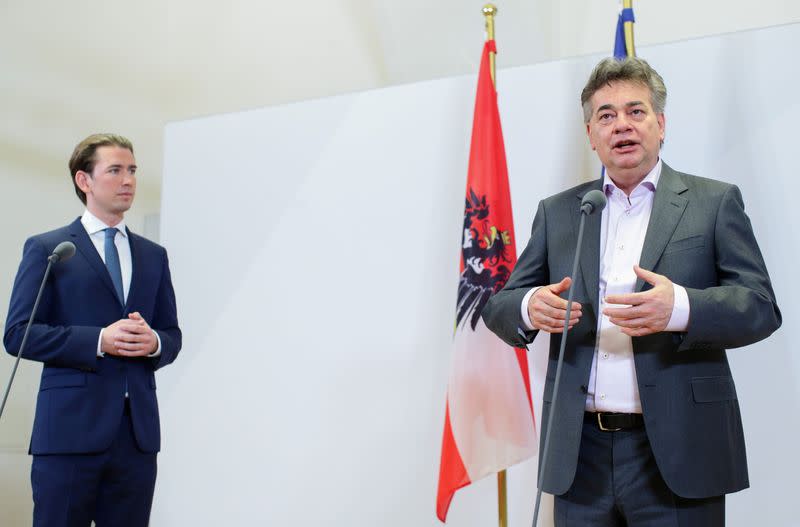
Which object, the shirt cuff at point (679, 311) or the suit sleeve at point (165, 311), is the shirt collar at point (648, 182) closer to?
the shirt cuff at point (679, 311)

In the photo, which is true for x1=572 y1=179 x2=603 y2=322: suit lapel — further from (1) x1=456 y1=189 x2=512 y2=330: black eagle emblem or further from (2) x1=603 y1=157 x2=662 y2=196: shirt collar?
(1) x1=456 y1=189 x2=512 y2=330: black eagle emblem

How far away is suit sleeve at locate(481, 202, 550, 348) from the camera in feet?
6.16

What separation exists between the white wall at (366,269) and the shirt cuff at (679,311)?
136cm

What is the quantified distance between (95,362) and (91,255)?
0.36 metres

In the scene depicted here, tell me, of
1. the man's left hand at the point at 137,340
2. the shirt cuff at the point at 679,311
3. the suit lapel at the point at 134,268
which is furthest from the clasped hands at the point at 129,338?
the shirt cuff at the point at 679,311

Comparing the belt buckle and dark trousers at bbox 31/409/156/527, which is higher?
the belt buckle

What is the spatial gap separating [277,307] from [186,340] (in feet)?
1.73

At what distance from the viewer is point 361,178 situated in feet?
11.8

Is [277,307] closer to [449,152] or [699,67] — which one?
[449,152]

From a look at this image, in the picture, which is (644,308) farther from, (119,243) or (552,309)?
(119,243)

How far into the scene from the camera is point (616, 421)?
5.62ft

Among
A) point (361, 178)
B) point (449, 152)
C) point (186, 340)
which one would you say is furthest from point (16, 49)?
point (449, 152)

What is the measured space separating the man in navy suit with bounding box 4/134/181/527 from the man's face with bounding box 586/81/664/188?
57.9 inches

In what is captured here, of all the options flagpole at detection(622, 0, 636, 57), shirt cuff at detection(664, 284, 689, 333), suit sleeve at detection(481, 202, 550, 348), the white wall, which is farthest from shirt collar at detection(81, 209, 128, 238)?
flagpole at detection(622, 0, 636, 57)
